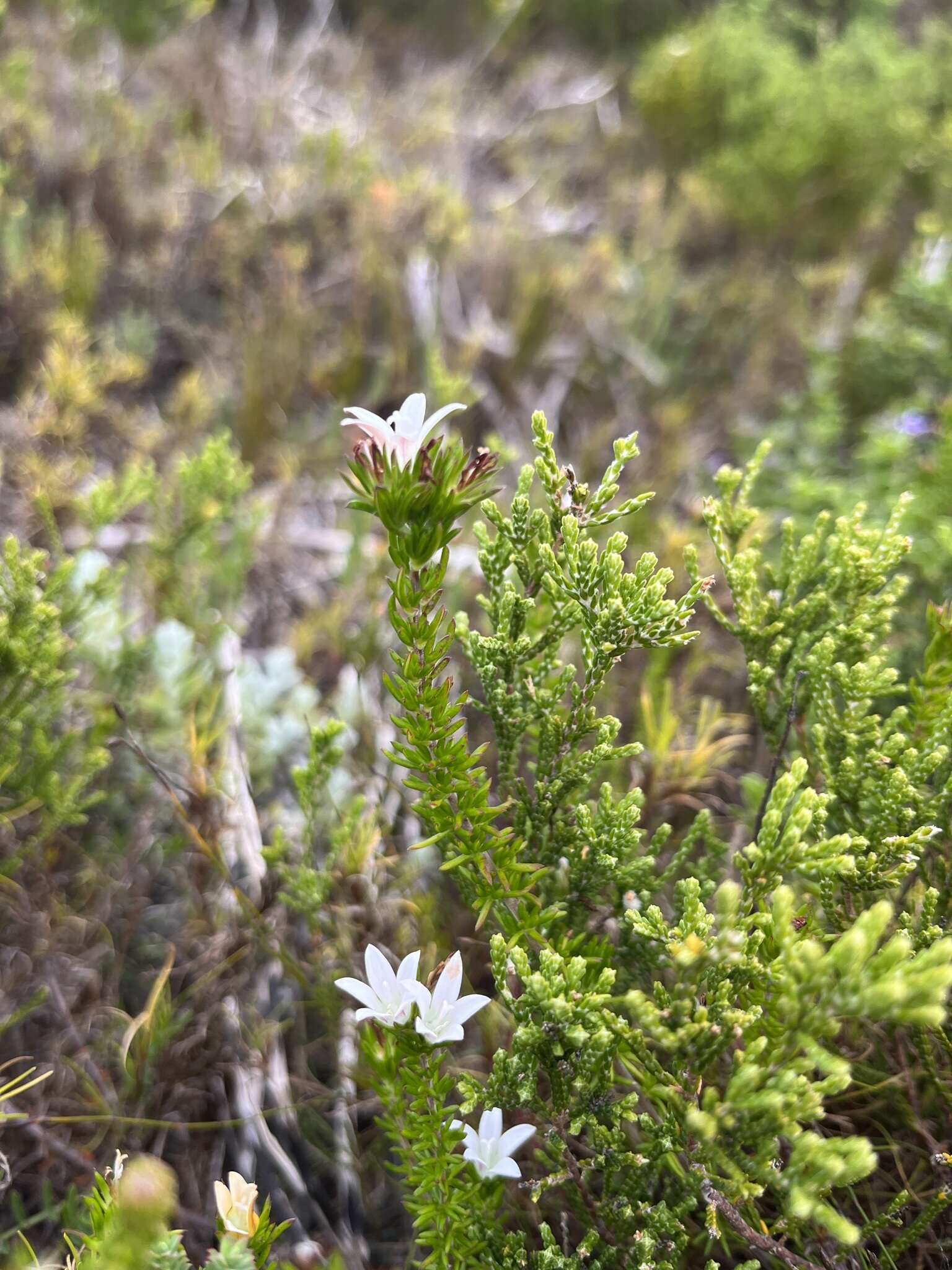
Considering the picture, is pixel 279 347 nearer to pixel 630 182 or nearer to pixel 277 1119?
pixel 277 1119

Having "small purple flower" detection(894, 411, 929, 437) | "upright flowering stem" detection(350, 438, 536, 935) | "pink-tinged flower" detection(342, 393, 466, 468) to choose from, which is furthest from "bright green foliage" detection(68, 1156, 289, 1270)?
"small purple flower" detection(894, 411, 929, 437)

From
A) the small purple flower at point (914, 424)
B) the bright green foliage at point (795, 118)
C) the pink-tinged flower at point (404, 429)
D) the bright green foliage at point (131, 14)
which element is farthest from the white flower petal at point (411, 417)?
the bright green foliage at point (131, 14)

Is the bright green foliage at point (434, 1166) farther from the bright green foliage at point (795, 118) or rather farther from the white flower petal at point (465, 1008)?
the bright green foliage at point (795, 118)

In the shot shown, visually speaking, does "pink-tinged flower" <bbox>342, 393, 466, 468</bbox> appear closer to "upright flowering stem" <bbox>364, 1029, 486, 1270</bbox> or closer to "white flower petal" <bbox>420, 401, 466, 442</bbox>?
"white flower petal" <bbox>420, 401, 466, 442</bbox>

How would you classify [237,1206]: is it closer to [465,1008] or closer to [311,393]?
[465,1008]

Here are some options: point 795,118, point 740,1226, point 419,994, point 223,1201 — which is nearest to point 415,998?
point 419,994
